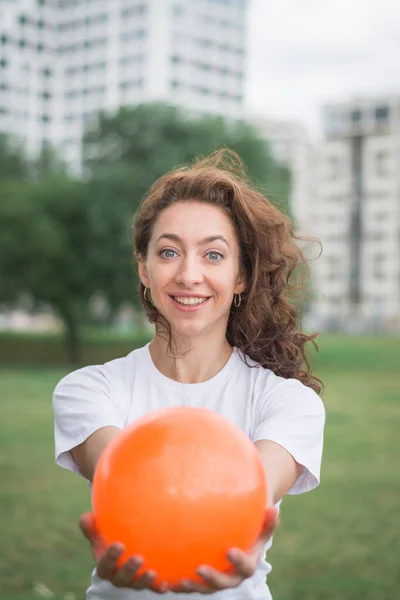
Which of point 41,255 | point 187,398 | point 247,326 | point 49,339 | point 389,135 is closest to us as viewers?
point 187,398

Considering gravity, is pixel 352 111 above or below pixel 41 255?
above

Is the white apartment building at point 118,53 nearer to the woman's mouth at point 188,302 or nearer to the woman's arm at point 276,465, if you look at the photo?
the woman's mouth at point 188,302

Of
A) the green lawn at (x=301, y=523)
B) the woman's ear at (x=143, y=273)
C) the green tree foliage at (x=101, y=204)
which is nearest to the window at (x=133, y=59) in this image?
the green tree foliage at (x=101, y=204)

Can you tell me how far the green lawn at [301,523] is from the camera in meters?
5.95

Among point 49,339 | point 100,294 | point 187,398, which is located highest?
point 187,398

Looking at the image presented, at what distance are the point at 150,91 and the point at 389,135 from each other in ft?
96.7

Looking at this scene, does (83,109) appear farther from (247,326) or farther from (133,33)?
(247,326)

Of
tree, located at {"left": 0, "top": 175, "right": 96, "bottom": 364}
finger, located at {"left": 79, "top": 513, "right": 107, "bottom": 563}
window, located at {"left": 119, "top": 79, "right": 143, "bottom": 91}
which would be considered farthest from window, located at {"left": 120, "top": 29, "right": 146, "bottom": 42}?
finger, located at {"left": 79, "top": 513, "right": 107, "bottom": 563}

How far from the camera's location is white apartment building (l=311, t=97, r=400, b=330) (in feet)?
252

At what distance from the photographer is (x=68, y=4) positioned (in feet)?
308

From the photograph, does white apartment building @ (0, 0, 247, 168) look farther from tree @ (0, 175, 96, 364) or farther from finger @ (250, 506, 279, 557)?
finger @ (250, 506, 279, 557)

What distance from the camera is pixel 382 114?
81.9 m

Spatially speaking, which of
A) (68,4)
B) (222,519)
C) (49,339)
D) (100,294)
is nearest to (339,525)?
(222,519)

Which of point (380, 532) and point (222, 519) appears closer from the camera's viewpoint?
point (222, 519)
